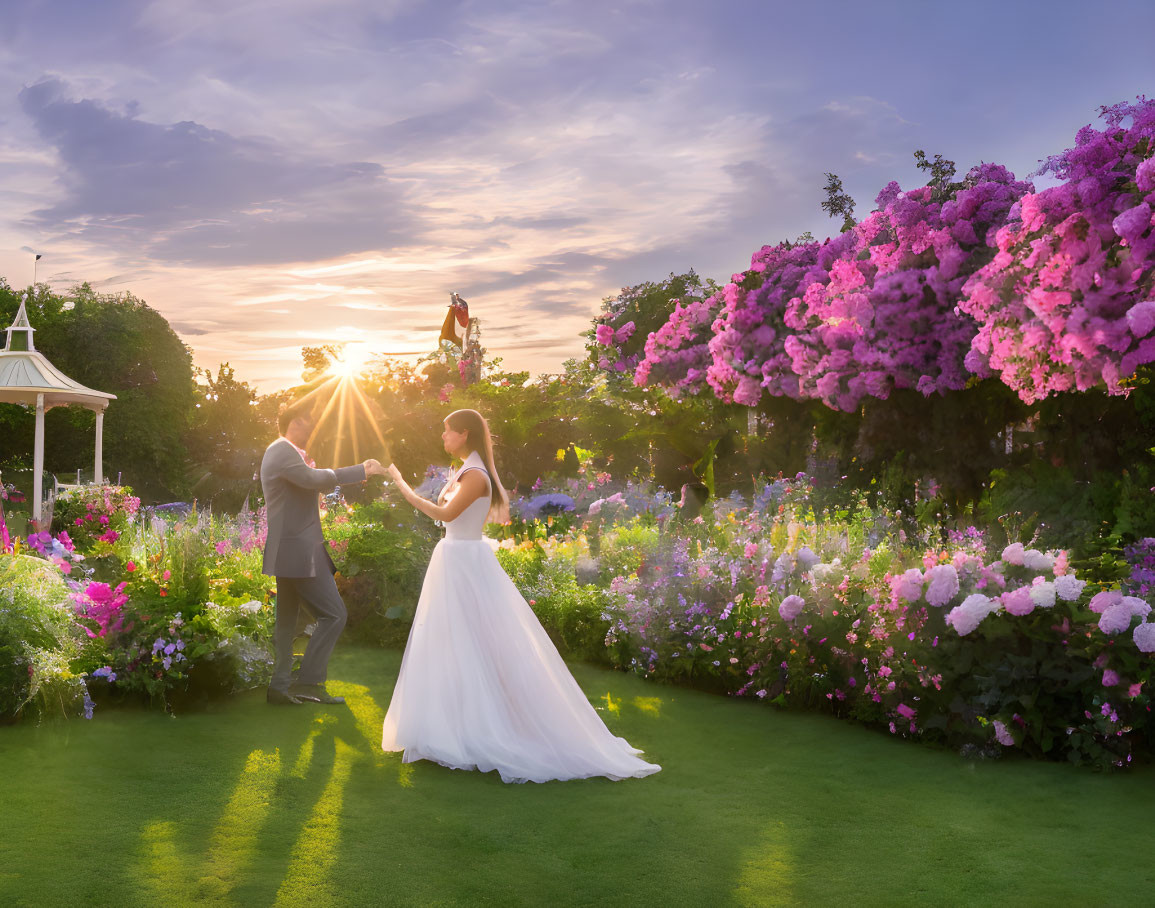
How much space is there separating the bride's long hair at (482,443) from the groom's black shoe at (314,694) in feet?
6.40

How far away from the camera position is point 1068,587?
519cm

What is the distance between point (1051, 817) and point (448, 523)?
3209mm

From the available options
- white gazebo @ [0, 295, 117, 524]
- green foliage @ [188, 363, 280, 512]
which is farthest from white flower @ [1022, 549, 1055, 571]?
green foliage @ [188, 363, 280, 512]

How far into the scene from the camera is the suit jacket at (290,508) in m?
6.34

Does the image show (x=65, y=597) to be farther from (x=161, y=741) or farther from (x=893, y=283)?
(x=893, y=283)

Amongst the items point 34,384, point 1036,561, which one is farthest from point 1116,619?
point 34,384

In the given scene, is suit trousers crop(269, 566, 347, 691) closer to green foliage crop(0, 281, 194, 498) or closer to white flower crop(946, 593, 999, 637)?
white flower crop(946, 593, 999, 637)

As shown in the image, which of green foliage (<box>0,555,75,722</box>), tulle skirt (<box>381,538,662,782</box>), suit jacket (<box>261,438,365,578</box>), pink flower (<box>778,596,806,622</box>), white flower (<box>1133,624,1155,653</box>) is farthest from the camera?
suit jacket (<box>261,438,365,578</box>)

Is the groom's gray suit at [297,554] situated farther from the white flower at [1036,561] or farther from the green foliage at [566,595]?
the white flower at [1036,561]

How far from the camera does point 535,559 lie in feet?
29.8

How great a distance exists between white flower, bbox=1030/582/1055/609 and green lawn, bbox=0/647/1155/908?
82 centimetres

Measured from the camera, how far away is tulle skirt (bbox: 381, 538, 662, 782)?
5070 millimetres

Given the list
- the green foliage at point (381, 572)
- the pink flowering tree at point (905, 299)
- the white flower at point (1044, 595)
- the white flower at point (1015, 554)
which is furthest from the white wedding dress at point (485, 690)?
the pink flowering tree at point (905, 299)

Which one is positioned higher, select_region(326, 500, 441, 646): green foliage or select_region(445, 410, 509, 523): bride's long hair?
select_region(445, 410, 509, 523): bride's long hair
